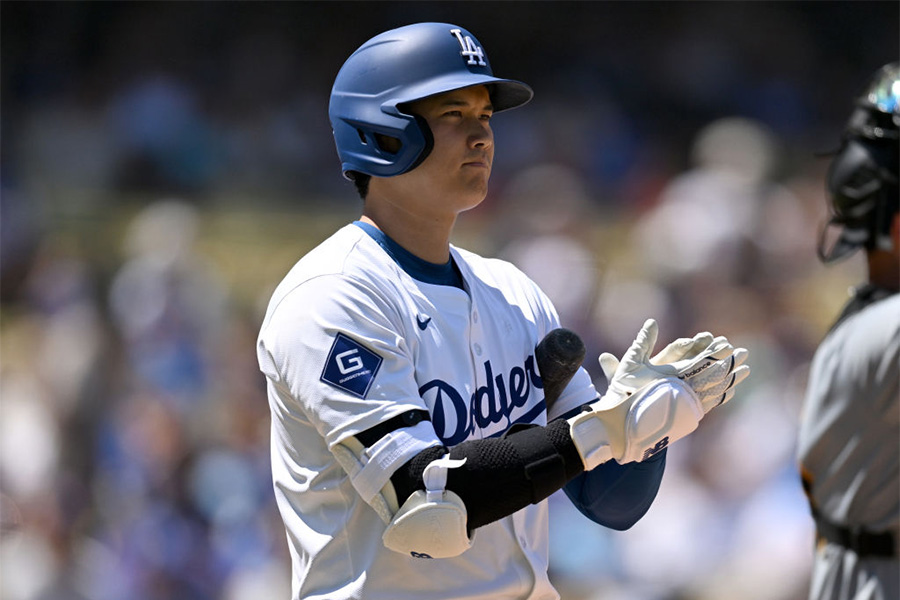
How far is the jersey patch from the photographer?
2092 millimetres

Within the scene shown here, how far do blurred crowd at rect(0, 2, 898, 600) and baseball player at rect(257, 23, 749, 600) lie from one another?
3159 mm

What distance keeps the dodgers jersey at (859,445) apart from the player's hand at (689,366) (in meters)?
1.26

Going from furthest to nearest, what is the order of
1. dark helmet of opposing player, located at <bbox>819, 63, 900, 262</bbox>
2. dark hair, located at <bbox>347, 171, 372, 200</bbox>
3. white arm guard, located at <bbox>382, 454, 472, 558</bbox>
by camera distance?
dark helmet of opposing player, located at <bbox>819, 63, 900, 262</bbox> → dark hair, located at <bbox>347, 171, 372, 200</bbox> → white arm guard, located at <bbox>382, 454, 472, 558</bbox>

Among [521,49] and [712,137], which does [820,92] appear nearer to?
[712,137]

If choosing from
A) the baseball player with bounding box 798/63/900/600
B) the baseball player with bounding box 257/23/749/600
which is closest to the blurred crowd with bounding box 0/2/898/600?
the baseball player with bounding box 798/63/900/600

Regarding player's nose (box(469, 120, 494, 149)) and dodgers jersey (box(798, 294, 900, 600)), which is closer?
player's nose (box(469, 120, 494, 149))

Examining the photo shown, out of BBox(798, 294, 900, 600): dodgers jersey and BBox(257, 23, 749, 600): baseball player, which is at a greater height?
BBox(257, 23, 749, 600): baseball player

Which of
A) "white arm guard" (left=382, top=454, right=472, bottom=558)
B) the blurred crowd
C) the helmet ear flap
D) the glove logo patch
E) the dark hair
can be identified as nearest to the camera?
"white arm guard" (left=382, top=454, right=472, bottom=558)

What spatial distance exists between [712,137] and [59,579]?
411 centimetres

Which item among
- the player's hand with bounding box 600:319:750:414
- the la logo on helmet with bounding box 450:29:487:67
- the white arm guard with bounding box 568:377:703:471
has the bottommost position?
the white arm guard with bounding box 568:377:703:471

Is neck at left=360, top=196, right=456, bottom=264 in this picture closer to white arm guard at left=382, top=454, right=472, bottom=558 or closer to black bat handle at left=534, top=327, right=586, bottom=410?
black bat handle at left=534, top=327, right=586, bottom=410

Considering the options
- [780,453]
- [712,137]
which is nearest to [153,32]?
[712,137]

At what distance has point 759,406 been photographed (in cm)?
550

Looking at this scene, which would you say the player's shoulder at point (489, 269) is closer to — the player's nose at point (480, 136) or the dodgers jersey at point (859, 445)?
the player's nose at point (480, 136)
